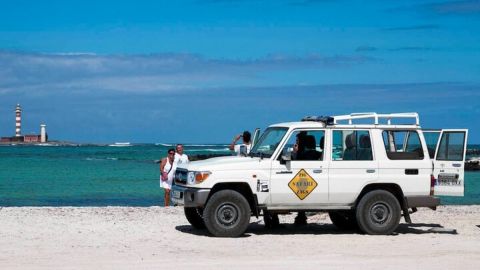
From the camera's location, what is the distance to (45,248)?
1366cm

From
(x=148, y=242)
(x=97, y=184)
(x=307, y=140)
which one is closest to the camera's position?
(x=148, y=242)

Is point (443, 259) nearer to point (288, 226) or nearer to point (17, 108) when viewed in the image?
point (288, 226)

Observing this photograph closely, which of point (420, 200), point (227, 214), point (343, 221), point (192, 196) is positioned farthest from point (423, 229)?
point (192, 196)

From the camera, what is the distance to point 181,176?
15.6m

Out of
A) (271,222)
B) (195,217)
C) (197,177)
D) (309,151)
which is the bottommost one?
(271,222)

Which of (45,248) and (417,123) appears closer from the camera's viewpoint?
(45,248)

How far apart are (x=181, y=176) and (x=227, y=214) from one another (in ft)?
3.77

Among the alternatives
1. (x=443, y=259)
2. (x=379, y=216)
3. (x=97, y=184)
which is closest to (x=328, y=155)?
(x=379, y=216)

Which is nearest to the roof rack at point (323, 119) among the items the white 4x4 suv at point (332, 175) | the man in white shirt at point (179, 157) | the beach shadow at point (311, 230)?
the white 4x4 suv at point (332, 175)

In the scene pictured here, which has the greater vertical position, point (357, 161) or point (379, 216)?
point (357, 161)

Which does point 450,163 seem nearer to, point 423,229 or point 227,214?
point 423,229

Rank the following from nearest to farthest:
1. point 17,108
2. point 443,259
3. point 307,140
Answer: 1. point 443,259
2. point 307,140
3. point 17,108

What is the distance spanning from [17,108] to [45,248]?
153m

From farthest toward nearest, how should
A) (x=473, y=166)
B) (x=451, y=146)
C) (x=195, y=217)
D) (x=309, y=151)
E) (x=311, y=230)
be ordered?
(x=473, y=166) < (x=311, y=230) < (x=195, y=217) < (x=451, y=146) < (x=309, y=151)
